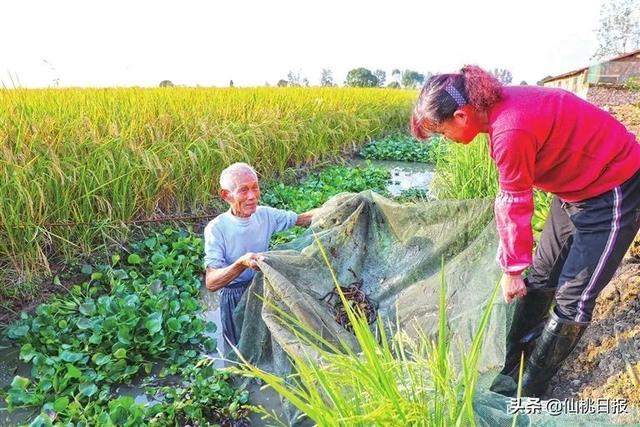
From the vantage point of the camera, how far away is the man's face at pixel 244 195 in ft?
7.52

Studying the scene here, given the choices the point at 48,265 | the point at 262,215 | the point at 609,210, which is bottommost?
the point at 48,265

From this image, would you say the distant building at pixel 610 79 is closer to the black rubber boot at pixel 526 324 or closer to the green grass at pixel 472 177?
the green grass at pixel 472 177

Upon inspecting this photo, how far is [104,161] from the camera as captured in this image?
3256 mm

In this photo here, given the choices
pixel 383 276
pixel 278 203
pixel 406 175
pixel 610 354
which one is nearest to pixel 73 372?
pixel 383 276

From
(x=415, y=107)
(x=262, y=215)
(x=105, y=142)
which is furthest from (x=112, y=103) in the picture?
(x=415, y=107)

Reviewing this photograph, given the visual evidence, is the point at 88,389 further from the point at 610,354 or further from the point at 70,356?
the point at 610,354

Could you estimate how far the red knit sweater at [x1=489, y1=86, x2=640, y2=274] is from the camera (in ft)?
5.06

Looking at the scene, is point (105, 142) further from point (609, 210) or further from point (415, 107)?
point (609, 210)

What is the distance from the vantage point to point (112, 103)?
4887 mm

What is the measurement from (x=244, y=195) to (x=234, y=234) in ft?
0.71

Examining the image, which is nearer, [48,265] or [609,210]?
[609,210]

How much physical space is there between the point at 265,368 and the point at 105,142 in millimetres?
2161

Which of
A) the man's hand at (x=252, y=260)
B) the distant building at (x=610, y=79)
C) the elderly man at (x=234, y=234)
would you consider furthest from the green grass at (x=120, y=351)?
the distant building at (x=610, y=79)

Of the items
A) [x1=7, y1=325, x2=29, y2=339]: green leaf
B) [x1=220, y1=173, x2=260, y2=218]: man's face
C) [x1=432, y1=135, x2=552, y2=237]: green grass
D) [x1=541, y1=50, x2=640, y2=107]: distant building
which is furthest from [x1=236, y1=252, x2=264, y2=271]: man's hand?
[x1=541, y1=50, x2=640, y2=107]: distant building
